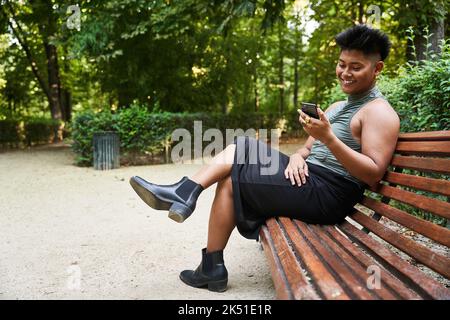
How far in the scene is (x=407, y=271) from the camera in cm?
176

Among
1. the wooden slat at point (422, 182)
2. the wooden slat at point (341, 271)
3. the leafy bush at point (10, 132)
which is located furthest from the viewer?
the leafy bush at point (10, 132)

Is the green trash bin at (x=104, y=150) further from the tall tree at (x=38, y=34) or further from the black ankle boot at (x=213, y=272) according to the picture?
the black ankle boot at (x=213, y=272)

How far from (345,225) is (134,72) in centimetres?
1125

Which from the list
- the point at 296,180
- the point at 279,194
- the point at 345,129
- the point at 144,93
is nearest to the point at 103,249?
the point at 279,194

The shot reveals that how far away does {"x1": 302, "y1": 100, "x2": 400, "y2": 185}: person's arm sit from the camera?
218 centimetres

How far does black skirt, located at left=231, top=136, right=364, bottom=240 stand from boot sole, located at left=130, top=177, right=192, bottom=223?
0.32 metres

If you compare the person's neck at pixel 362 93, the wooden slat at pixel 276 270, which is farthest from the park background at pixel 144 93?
the person's neck at pixel 362 93

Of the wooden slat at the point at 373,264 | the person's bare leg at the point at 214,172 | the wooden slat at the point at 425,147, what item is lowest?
the wooden slat at the point at 373,264

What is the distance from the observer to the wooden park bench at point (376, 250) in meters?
1.59

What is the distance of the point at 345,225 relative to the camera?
8.54 ft

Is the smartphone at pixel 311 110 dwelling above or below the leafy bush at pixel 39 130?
above

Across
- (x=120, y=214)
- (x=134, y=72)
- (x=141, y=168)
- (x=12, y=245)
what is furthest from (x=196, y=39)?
(x=12, y=245)

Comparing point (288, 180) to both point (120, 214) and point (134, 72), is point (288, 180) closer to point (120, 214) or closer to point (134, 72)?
point (120, 214)

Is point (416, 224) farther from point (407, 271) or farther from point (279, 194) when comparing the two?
point (279, 194)
